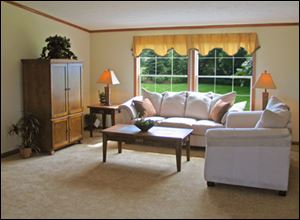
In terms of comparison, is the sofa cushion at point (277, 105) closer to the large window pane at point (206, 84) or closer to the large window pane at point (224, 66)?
the large window pane at point (224, 66)

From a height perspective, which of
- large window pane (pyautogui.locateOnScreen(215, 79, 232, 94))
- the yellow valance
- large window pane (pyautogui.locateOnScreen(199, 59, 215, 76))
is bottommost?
large window pane (pyautogui.locateOnScreen(215, 79, 232, 94))

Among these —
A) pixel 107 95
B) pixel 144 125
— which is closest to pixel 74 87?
pixel 107 95

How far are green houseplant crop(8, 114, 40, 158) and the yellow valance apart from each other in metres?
2.47

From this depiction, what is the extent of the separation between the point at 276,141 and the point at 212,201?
87 centimetres

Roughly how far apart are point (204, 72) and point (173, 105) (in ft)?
2.95

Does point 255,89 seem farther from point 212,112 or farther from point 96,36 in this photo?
point 96,36

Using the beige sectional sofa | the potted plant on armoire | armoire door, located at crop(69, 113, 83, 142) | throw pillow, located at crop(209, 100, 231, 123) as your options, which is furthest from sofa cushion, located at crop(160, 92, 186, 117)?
the potted plant on armoire

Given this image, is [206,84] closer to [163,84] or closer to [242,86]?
[242,86]

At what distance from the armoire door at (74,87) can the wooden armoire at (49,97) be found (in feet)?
0.05

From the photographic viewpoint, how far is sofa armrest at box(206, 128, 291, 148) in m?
3.48

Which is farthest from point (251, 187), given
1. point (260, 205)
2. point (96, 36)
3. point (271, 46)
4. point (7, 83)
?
point (96, 36)

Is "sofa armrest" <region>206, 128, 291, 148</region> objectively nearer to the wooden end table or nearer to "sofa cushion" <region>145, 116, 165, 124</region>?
"sofa cushion" <region>145, 116, 165, 124</region>

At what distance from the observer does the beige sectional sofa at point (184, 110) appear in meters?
5.32

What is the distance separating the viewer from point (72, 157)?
493cm
